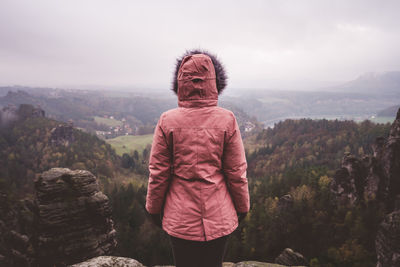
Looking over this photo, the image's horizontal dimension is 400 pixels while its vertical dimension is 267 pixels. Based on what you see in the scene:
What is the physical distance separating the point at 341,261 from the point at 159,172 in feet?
123

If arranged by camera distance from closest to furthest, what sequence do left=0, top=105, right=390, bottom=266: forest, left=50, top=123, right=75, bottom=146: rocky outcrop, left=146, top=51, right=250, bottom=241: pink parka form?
left=146, top=51, right=250, bottom=241: pink parka
left=0, top=105, right=390, bottom=266: forest
left=50, top=123, right=75, bottom=146: rocky outcrop

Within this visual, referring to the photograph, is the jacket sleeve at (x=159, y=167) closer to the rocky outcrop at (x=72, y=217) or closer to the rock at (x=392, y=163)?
the rocky outcrop at (x=72, y=217)

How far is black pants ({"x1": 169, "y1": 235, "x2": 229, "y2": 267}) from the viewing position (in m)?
3.58

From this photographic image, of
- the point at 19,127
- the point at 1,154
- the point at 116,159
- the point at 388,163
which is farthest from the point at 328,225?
the point at 19,127

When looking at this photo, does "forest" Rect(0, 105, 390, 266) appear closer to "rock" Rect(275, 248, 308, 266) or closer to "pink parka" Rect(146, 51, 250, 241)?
"rock" Rect(275, 248, 308, 266)

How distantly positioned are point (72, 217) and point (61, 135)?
132 m

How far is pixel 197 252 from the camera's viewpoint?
3596mm

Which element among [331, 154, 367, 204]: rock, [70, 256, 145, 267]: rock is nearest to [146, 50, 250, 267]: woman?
[70, 256, 145, 267]: rock

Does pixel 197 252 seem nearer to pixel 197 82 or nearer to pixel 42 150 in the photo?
pixel 197 82

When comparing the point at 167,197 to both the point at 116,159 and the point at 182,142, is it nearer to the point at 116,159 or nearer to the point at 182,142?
the point at 182,142

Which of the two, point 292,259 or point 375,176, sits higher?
point 375,176

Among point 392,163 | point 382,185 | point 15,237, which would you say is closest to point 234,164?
point 15,237

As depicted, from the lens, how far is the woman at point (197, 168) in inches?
136

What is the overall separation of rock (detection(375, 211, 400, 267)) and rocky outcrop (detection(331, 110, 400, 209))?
12703 mm
